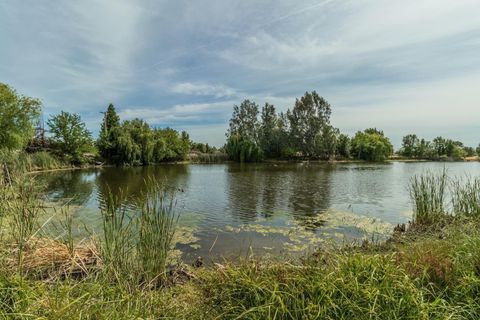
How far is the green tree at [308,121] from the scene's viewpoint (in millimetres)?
51594

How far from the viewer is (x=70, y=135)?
103 feet

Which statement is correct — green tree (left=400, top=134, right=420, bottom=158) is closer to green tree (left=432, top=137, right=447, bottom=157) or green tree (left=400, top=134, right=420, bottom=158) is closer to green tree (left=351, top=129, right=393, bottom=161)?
green tree (left=432, top=137, right=447, bottom=157)

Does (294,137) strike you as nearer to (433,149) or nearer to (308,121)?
(308,121)

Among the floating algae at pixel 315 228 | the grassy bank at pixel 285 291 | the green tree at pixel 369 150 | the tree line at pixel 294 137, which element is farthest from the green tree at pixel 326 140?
the grassy bank at pixel 285 291

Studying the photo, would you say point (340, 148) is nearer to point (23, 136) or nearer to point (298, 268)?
point (23, 136)

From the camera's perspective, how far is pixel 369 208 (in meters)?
11.6

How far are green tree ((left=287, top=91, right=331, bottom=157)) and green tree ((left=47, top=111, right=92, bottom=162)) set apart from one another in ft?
116

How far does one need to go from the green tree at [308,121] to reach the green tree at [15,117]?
40.9m

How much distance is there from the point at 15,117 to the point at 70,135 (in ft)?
33.7

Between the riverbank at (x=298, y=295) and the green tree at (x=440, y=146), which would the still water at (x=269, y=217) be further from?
the green tree at (x=440, y=146)

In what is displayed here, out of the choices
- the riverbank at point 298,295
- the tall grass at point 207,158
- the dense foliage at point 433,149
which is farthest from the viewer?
the dense foliage at point 433,149

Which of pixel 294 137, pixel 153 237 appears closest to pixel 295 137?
pixel 294 137

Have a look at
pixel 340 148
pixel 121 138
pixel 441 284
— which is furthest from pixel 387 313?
pixel 340 148

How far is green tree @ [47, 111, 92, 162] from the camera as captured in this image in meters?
31.5
